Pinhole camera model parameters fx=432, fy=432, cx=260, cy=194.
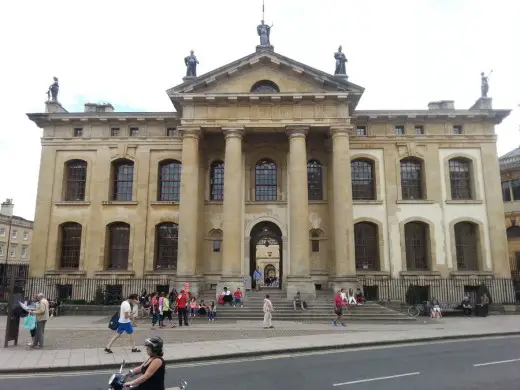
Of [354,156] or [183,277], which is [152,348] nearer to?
[183,277]

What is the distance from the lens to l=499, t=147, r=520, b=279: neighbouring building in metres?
35.6

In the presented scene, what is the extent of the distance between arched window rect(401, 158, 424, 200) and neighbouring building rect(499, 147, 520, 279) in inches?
435

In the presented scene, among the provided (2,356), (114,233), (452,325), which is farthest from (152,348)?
(114,233)

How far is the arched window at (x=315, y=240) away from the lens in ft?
94.7

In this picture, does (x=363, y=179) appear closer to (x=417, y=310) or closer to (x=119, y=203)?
(x=417, y=310)

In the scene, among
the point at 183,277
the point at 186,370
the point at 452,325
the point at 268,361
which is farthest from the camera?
the point at 183,277

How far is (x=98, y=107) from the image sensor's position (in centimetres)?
3303

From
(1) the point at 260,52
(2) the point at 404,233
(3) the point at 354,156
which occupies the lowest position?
(2) the point at 404,233

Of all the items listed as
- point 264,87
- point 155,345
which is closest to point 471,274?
point 264,87

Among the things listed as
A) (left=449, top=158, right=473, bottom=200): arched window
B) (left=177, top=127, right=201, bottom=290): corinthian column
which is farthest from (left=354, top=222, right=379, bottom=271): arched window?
(left=177, top=127, right=201, bottom=290): corinthian column

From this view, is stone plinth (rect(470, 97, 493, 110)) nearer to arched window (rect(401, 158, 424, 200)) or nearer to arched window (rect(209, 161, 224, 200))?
arched window (rect(401, 158, 424, 200))

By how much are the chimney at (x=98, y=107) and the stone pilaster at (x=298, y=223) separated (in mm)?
15267

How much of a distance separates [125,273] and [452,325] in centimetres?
1984

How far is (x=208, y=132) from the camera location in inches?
1113
